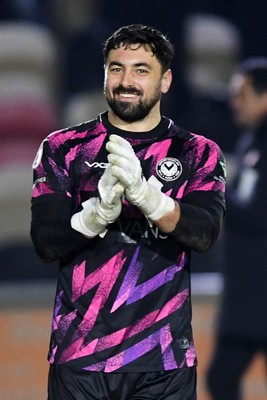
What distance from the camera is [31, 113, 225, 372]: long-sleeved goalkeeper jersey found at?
2.50m

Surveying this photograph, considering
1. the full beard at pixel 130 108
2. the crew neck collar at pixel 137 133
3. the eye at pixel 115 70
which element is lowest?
the crew neck collar at pixel 137 133

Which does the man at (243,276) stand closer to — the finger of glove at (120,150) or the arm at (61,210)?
the arm at (61,210)

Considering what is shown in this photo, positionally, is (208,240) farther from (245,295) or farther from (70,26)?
(70,26)

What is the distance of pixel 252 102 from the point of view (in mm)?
4266

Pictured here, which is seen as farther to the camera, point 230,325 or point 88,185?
point 230,325

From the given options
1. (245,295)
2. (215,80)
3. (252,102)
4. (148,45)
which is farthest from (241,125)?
(148,45)

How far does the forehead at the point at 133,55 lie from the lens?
253 centimetres

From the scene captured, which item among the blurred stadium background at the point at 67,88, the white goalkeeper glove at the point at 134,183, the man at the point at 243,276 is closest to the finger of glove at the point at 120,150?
the white goalkeeper glove at the point at 134,183

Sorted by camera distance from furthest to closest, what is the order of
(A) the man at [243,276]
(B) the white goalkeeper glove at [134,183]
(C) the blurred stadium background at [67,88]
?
(C) the blurred stadium background at [67,88] → (A) the man at [243,276] → (B) the white goalkeeper glove at [134,183]

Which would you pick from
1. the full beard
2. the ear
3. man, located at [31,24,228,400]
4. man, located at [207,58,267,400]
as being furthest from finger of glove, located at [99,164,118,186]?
man, located at [207,58,267,400]

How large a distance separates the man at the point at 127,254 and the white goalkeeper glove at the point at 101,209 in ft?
0.24

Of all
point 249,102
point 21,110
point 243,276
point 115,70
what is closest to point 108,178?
point 115,70

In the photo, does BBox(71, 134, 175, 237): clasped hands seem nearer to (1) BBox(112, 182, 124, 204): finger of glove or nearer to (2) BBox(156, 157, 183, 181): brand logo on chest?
(1) BBox(112, 182, 124, 204): finger of glove

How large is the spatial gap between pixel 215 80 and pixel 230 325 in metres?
1.57
